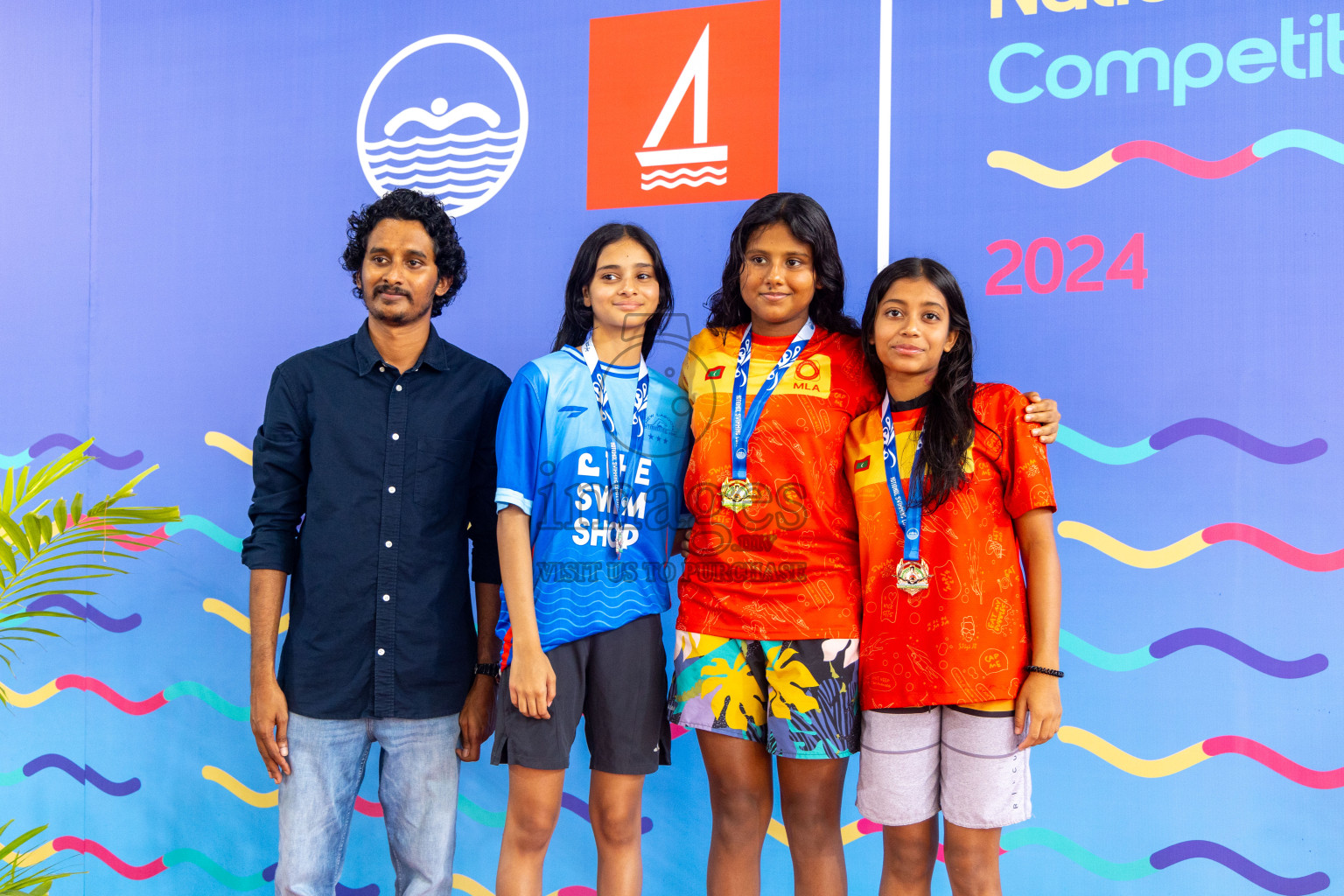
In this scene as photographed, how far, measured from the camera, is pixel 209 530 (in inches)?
114

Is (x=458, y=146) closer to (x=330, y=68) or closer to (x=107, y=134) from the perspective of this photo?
(x=330, y=68)

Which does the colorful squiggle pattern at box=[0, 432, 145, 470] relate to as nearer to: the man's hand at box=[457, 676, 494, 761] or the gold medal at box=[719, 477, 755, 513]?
the man's hand at box=[457, 676, 494, 761]

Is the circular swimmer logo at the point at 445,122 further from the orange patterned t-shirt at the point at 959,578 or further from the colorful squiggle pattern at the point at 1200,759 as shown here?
the colorful squiggle pattern at the point at 1200,759

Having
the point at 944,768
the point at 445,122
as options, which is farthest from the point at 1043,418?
the point at 445,122

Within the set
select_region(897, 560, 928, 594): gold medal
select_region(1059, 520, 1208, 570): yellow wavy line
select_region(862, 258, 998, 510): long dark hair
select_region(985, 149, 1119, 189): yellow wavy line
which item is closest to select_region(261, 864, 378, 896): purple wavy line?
select_region(897, 560, 928, 594): gold medal

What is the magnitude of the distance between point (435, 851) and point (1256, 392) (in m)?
2.15

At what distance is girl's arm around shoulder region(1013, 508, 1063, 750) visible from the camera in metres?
1.77

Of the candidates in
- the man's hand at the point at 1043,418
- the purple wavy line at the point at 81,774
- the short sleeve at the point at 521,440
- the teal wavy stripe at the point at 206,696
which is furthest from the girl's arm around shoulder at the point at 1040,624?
the purple wavy line at the point at 81,774

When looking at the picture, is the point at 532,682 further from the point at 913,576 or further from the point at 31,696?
the point at 31,696

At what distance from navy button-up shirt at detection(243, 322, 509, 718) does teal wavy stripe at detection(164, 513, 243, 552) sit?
929mm

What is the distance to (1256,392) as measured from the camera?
87.7 inches

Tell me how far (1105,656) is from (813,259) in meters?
1.23

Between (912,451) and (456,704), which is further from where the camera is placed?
(456,704)

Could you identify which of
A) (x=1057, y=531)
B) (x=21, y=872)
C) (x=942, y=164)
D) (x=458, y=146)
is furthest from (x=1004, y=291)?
(x=21, y=872)
